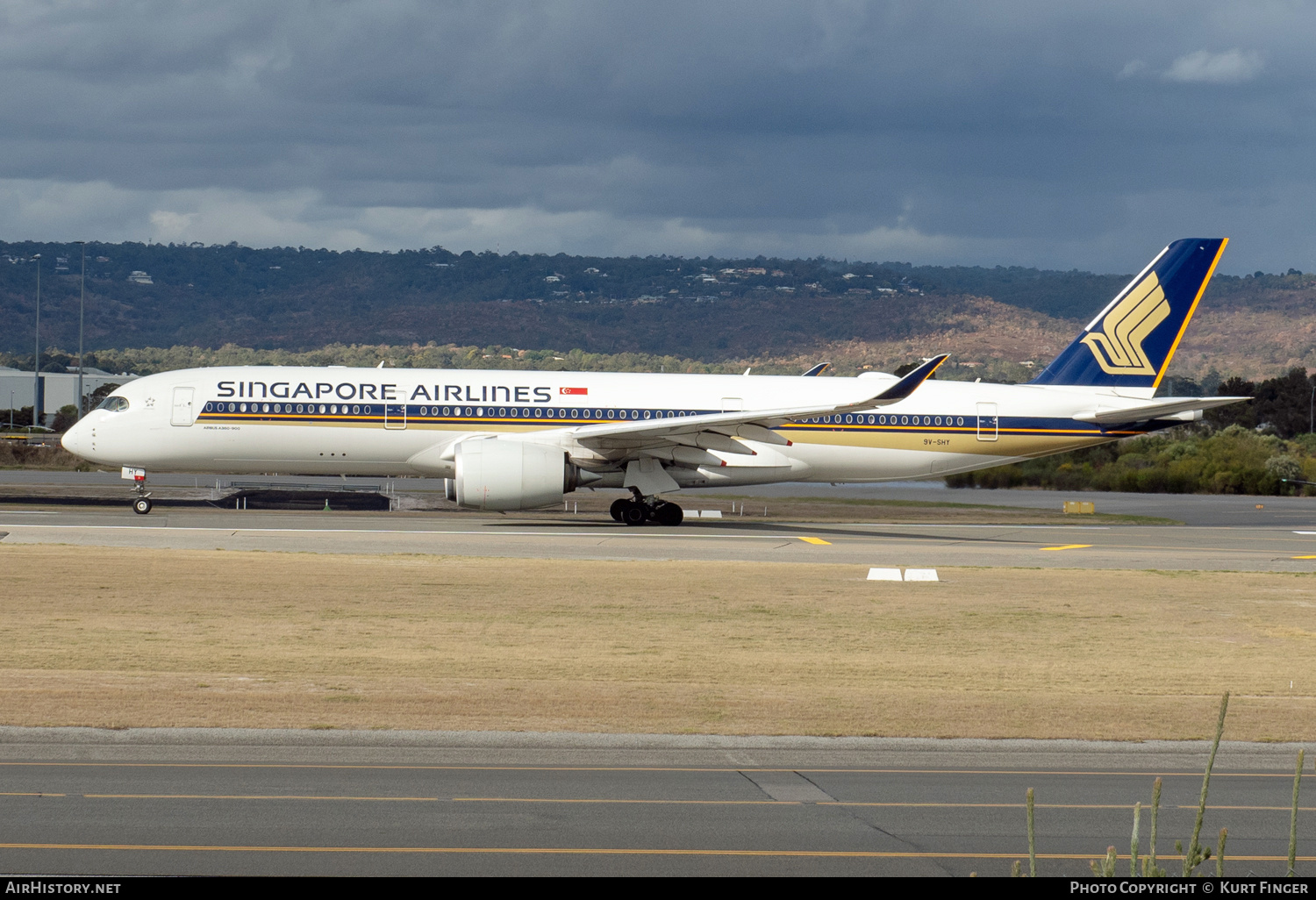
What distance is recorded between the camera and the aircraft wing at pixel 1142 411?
37094mm

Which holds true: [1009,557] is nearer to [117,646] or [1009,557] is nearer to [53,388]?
[117,646]

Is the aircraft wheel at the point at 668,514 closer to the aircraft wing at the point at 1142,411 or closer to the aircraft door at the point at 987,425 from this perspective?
the aircraft door at the point at 987,425

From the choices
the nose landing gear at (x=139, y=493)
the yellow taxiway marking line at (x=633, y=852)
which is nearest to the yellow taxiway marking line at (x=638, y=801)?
the yellow taxiway marking line at (x=633, y=852)

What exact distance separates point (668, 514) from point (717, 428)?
13.2 ft

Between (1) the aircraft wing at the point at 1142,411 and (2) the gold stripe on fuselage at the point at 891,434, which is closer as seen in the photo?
(2) the gold stripe on fuselage at the point at 891,434

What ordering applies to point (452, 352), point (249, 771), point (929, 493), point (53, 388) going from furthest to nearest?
1. point (452, 352)
2. point (53, 388)
3. point (929, 493)
4. point (249, 771)

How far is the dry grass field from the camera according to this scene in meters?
14.5

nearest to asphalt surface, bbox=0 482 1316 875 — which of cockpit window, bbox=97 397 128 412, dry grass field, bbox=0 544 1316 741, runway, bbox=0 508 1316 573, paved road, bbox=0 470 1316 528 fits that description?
dry grass field, bbox=0 544 1316 741

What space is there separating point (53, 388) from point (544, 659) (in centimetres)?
12975

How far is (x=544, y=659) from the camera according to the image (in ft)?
58.5

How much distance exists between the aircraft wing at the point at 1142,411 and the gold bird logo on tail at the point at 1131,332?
1.84m

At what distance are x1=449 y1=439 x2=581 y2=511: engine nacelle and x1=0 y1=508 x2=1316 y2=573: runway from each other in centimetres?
86

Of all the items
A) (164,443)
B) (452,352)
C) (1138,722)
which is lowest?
(1138,722)

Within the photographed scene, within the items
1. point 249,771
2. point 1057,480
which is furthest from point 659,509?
point 1057,480
